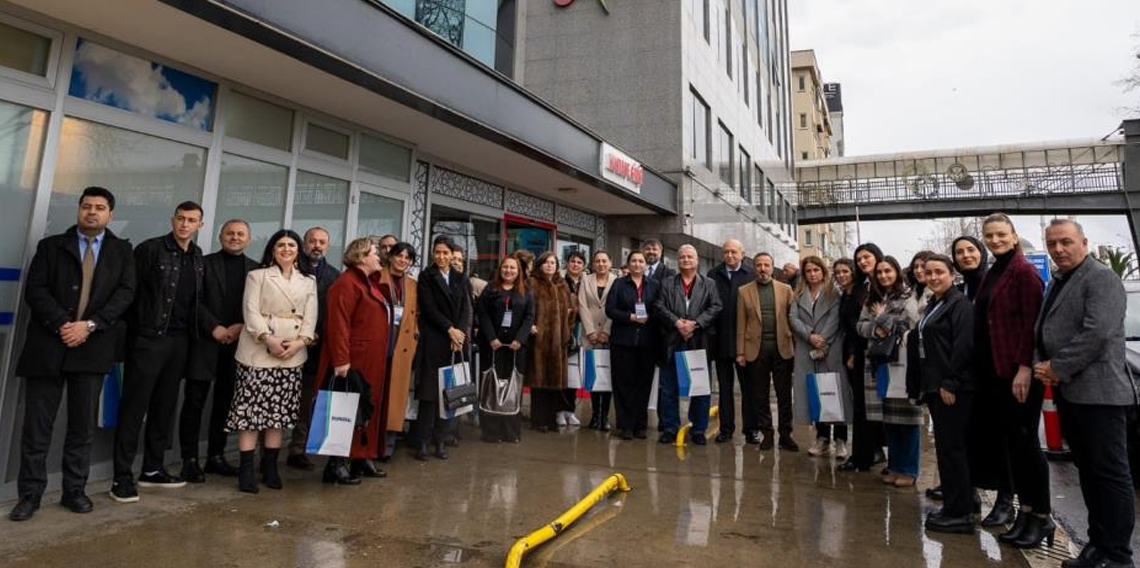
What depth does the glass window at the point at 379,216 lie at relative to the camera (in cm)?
657

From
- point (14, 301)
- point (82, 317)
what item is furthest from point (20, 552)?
point (14, 301)

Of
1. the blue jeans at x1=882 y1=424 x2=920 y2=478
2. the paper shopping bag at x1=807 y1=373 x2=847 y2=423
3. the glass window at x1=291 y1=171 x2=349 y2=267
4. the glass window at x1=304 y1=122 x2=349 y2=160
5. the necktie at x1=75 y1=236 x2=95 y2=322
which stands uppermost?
the glass window at x1=304 y1=122 x2=349 y2=160

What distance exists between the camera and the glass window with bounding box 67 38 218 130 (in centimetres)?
423

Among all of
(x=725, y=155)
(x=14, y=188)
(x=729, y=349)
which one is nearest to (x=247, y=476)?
(x=14, y=188)

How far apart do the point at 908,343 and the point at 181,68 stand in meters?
6.16

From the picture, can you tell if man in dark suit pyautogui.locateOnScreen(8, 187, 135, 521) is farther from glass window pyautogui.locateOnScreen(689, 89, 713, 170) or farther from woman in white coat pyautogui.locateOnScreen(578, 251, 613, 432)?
glass window pyautogui.locateOnScreen(689, 89, 713, 170)

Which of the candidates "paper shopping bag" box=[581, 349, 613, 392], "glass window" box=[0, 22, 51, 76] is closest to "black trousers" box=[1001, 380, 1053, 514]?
"paper shopping bag" box=[581, 349, 613, 392]

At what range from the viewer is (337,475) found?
4230 millimetres

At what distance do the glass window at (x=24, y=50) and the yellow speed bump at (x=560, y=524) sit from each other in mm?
4555

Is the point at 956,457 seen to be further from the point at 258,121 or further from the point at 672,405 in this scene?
the point at 258,121

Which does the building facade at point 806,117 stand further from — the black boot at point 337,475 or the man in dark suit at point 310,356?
the black boot at point 337,475

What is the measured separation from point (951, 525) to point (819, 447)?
2.16m

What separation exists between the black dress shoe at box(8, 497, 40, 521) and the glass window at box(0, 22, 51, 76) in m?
2.82

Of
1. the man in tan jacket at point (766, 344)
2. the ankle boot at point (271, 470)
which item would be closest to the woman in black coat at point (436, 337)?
the ankle boot at point (271, 470)
